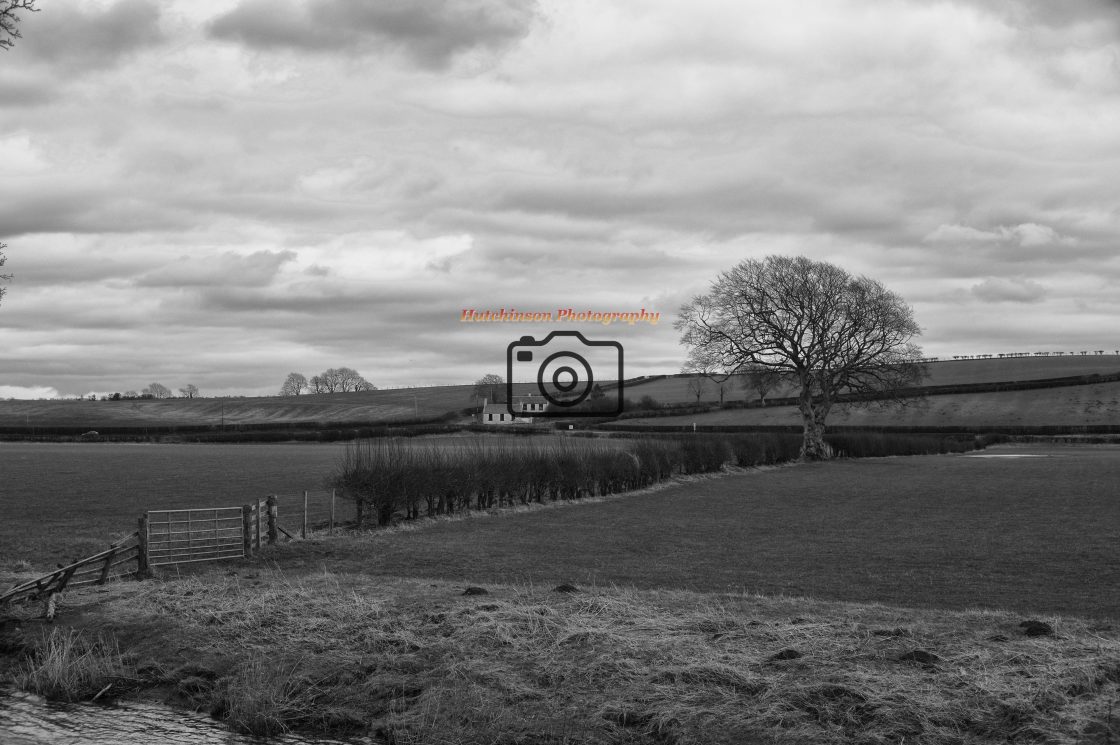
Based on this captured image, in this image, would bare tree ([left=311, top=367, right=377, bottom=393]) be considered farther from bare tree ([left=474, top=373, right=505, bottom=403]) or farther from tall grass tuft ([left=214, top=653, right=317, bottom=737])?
tall grass tuft ([left=214, top=653, right=317, bottom=737])

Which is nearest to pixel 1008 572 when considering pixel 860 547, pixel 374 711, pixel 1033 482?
pixel 860 547

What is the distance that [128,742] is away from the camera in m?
9.23

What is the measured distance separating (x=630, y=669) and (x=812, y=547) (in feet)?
44.8

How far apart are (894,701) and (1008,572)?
439 inches

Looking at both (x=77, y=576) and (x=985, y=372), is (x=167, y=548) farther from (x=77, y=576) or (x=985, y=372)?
(x=985, y=372)

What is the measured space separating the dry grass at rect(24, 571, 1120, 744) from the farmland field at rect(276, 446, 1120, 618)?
420cm

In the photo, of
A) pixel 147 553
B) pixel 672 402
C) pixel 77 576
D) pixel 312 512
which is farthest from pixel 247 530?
pixel 672 402

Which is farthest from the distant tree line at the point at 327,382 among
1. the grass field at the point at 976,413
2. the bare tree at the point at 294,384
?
the grass field at the point at 976,413

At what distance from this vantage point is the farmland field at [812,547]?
→ 16688 millimetres

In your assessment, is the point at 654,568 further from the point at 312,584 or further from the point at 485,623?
the point at 485,623

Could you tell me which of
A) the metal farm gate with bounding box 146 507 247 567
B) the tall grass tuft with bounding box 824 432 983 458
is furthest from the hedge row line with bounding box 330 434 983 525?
the tall grass tuft with bounding box 824 432 983 458

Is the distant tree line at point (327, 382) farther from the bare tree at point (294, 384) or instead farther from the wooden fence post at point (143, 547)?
the wooden fence post at point (143, 547)

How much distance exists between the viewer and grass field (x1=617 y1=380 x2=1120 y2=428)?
337ft

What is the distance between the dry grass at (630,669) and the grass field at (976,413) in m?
90.1
